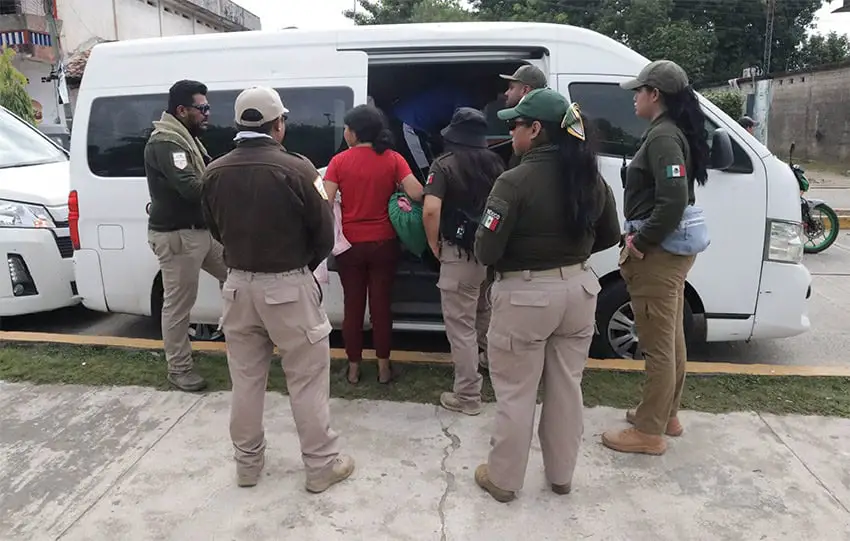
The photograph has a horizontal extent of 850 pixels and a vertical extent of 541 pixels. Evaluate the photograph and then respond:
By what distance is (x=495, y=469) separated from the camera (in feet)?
9.66

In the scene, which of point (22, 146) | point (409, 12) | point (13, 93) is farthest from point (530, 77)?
point (409, 12)

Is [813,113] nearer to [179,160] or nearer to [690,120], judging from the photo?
[690,120]

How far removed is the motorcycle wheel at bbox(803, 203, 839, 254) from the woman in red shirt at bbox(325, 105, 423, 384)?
6.57 metres

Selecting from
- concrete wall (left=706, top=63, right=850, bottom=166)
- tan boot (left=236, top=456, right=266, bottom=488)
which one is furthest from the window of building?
concrete wall (left=706, top=63, right=850, bottom=166)

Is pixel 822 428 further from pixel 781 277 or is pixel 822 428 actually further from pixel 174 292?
pixel 174 292

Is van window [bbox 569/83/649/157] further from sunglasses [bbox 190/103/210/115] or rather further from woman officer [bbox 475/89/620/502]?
sunglasses [bbox 190/103/210/115]

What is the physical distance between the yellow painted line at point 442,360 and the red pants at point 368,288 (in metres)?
0.40

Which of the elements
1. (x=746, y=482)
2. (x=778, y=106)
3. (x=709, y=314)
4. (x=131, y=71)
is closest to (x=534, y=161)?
(x=746, y=482)

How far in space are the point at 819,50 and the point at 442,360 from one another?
39.1 metres

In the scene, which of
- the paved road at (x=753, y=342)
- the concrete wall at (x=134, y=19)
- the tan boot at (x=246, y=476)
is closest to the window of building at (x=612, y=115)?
the paved road at (x=753, y=342)

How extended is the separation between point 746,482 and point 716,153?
5.56 feet

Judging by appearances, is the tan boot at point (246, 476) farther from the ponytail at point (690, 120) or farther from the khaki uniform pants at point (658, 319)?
the ponytail at point (690, 120)

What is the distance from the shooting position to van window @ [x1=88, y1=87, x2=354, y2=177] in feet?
14.4

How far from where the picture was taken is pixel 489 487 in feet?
9.87
